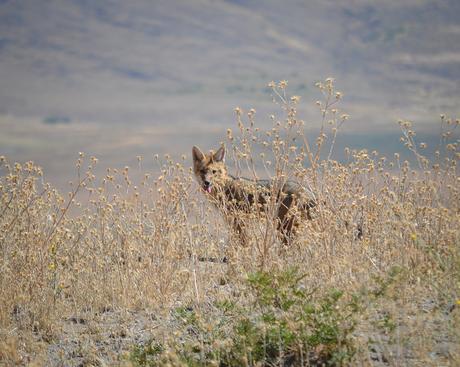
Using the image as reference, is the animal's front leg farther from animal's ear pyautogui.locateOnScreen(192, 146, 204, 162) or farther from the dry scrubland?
animal's ear pyautogui.locateOnScreen(192, 146, 204, 162)

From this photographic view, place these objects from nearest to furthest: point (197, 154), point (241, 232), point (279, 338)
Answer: point (279, 338) → point (241, 232) → point (197, 154)

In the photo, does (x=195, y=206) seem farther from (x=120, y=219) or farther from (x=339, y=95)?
(x=339, y=95)

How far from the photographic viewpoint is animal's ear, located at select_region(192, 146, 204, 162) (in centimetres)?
959

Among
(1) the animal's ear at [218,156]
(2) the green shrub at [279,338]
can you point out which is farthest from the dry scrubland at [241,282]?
(1) the animal's ear at [218,156]

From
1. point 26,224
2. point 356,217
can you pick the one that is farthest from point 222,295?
point 26,224

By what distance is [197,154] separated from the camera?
31.8 feet

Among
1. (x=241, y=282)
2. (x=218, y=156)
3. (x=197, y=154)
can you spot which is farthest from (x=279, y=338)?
(x=197, y=154)

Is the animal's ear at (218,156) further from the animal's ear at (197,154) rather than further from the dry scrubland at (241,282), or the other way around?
the dry scrubland at (241,282)

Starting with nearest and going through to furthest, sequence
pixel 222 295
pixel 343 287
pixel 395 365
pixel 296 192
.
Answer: pixel 395 365, pixel 343 287, pixel 222 295, pixel 296 192

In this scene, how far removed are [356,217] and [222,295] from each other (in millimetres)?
Answer: 2221

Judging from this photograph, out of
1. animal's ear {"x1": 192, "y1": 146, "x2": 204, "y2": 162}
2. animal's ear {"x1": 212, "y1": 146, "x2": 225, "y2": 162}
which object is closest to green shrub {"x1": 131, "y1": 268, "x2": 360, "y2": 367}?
animal's ear {"x1": 212, "y1": 146, "x2": 225, "y2": 162}

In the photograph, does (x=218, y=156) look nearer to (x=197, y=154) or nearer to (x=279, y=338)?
(x=197, y=154)

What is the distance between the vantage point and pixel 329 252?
5.28 meters

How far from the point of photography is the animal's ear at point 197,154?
9.59 meters
